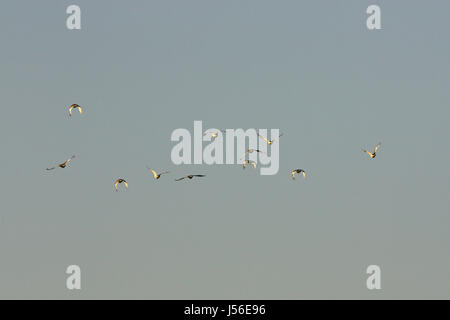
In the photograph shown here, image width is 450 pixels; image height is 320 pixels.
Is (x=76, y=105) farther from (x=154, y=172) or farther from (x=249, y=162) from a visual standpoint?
(x=249, y=162)

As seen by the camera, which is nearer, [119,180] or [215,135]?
[119,180]

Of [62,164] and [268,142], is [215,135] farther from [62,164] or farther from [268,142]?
[62,164]

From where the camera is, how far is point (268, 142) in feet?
504

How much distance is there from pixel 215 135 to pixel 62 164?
18.5m

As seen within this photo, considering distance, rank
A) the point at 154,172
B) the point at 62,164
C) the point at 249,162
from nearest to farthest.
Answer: the point at 154,172
the point at 62,164
the point at 249,162

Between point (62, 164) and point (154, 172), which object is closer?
point (154, 172)

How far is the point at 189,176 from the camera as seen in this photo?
14012cm
